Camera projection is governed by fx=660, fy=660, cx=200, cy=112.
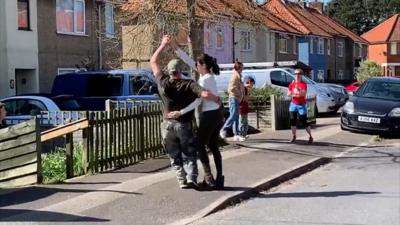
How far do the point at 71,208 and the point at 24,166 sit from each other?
246 centimetres

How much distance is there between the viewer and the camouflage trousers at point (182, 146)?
8656mm

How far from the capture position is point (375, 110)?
16109mm

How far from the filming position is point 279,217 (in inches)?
303

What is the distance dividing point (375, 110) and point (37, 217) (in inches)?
418

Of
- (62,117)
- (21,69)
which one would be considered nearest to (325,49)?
(21,69)

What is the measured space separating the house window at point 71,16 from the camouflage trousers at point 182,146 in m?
18.3

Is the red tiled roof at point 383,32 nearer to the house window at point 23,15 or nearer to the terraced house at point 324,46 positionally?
the terraced house at point 324,46

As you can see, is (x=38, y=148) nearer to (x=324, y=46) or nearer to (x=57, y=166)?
(x=57, y=166)

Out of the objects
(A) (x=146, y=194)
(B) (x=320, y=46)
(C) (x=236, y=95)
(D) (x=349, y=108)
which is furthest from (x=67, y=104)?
(B) (x=320, y=46)

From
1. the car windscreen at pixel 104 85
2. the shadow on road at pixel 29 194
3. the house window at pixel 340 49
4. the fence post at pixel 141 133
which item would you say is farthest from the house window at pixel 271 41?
the shadow on road at pixel 29 194

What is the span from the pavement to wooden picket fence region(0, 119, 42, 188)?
62 centimetres

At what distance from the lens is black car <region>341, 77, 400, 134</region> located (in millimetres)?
15883

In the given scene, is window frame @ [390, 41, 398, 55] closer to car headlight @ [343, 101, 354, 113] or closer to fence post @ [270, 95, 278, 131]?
fence post @ [270, 95, 278, 131]

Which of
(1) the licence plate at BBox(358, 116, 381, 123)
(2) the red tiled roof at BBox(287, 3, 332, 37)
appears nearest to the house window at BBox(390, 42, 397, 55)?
(2) the red tiled roof at BBox(287, 3, 332, 37)
